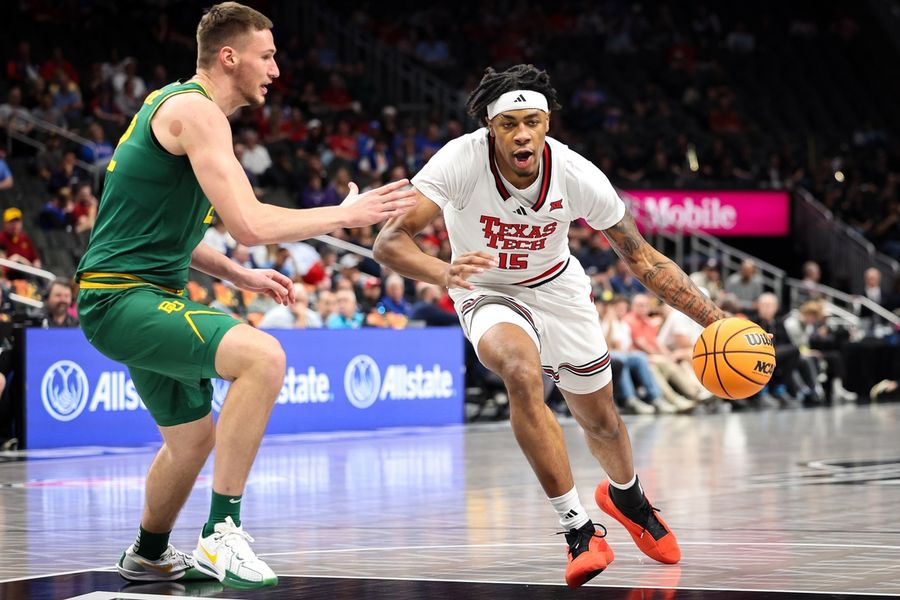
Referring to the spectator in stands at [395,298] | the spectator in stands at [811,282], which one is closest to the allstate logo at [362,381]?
the spectator in stands at [395,298]

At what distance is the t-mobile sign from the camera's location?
25.2m

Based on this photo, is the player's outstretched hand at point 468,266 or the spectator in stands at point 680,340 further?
the spectator in stands at point 680,340

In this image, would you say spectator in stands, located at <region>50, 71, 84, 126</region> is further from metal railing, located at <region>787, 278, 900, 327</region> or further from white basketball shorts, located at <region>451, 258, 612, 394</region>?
white basketball shorts, located at <region>451, 258, 612, 394</region>

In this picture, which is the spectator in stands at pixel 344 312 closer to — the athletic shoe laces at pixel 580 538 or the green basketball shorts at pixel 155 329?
the athletic shoe laces at pixel 580 538

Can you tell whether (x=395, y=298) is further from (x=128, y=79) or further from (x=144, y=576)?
(x=144, y=576)

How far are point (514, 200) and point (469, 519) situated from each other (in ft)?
7.93

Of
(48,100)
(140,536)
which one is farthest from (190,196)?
(48,100)

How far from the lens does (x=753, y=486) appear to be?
979 centimetres

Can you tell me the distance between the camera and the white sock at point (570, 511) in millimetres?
5781

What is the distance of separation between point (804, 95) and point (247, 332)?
2817cm

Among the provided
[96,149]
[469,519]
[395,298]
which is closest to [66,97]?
[96,149]

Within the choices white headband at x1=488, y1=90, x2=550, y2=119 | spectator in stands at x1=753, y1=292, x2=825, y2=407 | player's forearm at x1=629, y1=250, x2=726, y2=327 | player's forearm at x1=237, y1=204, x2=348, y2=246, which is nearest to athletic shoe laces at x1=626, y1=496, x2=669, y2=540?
player's forearm at x1=629, y1=250, x2=726, y2=327

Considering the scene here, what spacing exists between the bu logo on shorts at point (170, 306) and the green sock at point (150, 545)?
1.05m

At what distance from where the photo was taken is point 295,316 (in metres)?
15.1
